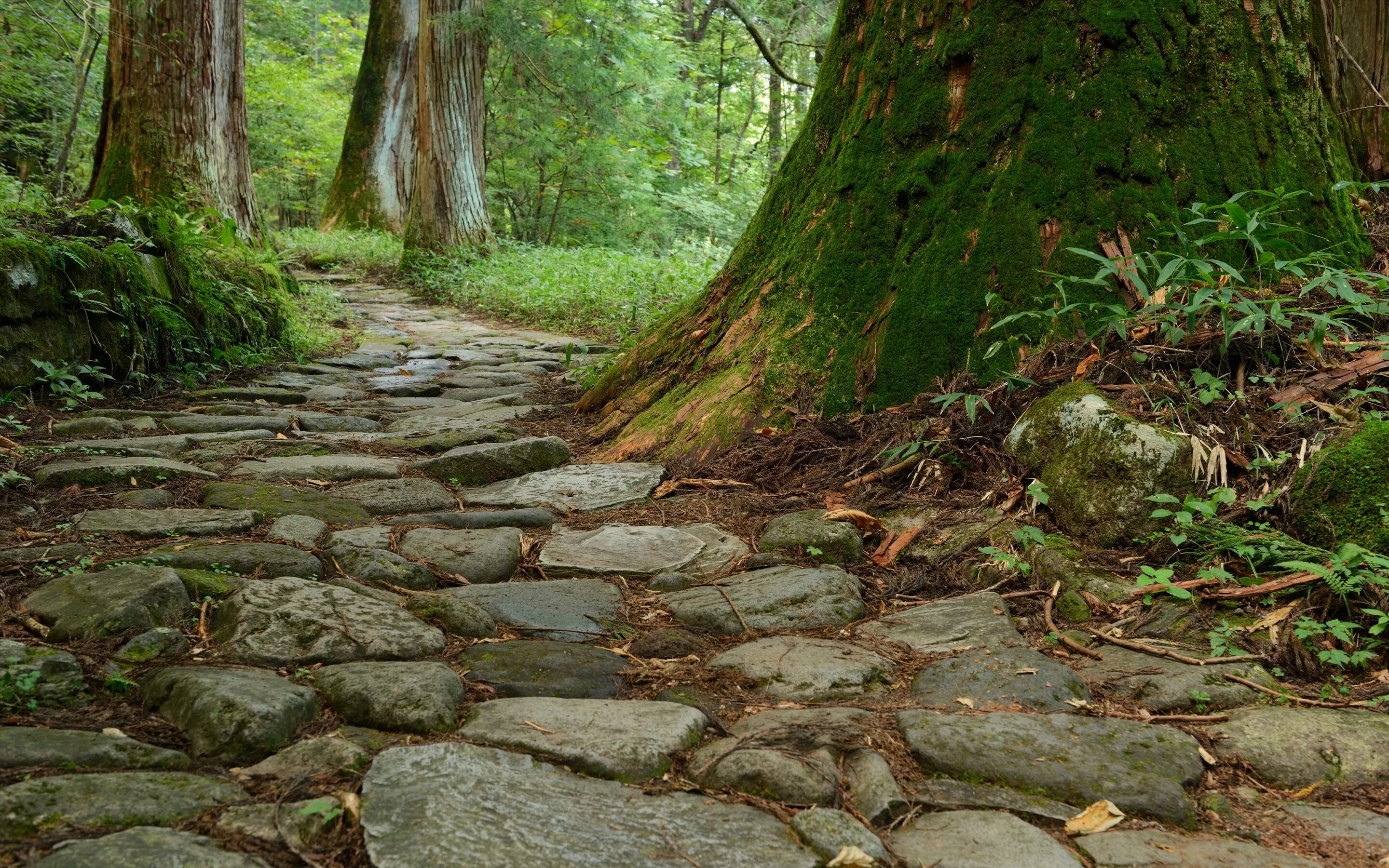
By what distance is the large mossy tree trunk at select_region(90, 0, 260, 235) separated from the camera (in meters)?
7.49

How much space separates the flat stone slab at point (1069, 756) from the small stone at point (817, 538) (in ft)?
3.21

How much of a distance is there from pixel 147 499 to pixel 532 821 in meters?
2.35

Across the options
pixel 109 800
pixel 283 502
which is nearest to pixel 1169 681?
pixel 109 800

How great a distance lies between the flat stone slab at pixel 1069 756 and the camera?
5.23 ft

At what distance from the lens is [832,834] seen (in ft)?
4.65

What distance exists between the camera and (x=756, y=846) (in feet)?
4.55

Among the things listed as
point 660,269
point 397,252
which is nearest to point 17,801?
point 660,269

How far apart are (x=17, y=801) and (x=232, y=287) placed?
5748 mm

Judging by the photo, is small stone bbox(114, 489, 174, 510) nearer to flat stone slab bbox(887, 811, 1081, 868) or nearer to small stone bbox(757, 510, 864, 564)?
small stone bbox(757, 510, 864, 564)

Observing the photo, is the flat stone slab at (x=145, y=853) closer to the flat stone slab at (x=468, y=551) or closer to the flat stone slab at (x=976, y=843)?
the flat stone slab at (x=976, y=843)

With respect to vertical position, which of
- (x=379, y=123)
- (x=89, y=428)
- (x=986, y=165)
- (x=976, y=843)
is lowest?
(x=89, y=428)

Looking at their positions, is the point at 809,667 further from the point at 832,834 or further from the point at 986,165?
the point at 986,165

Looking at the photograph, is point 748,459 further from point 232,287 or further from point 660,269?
point 660,269

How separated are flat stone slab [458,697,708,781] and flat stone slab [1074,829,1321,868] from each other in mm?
713
